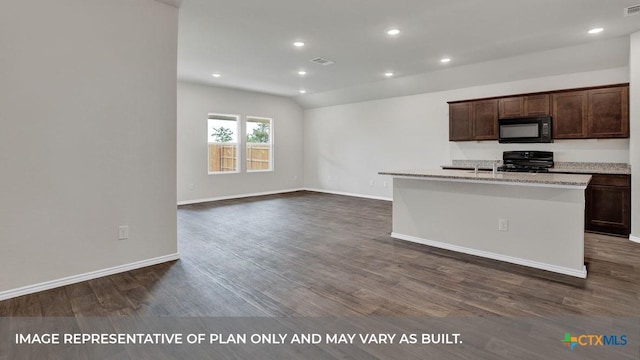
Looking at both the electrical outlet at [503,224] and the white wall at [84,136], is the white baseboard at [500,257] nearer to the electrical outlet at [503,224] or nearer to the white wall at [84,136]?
the electrical outlet at [503,224]

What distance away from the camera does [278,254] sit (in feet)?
12.2

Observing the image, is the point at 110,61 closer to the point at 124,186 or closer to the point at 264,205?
the point at 124,186

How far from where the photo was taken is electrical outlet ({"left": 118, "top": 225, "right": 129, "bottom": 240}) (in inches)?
123

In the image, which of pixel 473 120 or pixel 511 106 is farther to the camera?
pixel 473 120

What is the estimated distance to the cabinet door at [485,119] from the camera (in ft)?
19.6

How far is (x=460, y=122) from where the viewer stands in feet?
21.1

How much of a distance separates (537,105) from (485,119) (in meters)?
0.84

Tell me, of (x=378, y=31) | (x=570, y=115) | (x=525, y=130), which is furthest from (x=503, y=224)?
(x=570, y=115)

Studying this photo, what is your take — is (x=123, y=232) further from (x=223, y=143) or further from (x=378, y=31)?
(x=223, y=143)

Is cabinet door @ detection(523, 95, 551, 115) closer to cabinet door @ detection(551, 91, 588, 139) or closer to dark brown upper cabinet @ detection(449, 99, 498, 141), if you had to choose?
cabinet door @ detection(551, 91, 588, 139)

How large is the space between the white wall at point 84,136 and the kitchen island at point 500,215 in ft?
9.52

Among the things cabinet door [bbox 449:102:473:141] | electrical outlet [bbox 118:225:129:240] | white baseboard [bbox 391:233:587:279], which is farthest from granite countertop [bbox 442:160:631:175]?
electrical outlet [bbox 118:225:129:240]

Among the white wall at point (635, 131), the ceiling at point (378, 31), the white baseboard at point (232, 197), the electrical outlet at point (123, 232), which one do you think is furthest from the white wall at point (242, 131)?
the white wall at point (635, 131)

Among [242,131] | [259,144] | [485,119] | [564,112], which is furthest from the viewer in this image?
[259,144]
